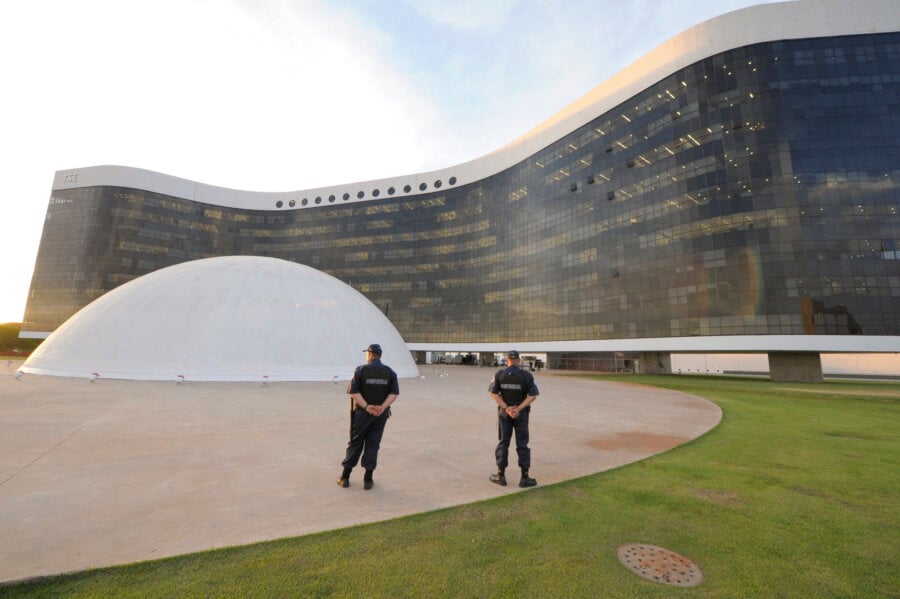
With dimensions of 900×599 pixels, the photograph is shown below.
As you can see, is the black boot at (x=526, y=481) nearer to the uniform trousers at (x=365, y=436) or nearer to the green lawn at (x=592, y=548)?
the green lawn at (x=592, y=548)

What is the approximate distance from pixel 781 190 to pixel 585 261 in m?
23.9

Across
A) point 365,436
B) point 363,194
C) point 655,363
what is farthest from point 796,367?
point 363,194

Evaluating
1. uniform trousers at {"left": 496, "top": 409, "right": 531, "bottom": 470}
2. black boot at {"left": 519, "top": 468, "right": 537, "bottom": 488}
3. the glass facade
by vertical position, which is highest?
the glass facade

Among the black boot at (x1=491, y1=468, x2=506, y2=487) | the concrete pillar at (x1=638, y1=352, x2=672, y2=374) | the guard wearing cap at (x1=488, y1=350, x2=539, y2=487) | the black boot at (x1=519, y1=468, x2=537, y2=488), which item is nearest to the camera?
the black boot at (x1=519, y1=468, x2=537, y2=488)

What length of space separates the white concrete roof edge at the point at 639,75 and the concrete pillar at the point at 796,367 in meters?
38.7

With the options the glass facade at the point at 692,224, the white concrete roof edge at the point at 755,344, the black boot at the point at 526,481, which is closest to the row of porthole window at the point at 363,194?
the glass facade at the point at 692,224

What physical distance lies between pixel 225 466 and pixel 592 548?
608 cm

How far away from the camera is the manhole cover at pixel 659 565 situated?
126 inches

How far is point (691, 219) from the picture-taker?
46344 millimetres

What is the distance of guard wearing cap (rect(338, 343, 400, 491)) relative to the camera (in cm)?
560

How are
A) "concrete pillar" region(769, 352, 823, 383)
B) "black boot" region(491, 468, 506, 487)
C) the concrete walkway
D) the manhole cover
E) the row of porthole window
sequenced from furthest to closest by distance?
1. the row of porthole window
2. "concrete pillar" region(769, 352, 823, 383)
3. "black boot" region(491, 468, 506, 487)
4. the concrete walkway
5. the manhole cover

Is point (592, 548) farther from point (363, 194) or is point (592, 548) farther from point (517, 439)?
point (363, 194)

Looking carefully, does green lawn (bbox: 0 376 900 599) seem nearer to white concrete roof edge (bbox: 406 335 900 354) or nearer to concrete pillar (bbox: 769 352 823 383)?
white concrete roof edge (bbox: 406 335 900 354)

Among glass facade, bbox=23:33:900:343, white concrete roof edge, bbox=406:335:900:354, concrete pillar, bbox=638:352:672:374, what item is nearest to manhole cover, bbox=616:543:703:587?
white concrete roof edge, bbox=406:335:900:354
